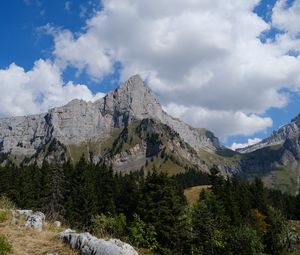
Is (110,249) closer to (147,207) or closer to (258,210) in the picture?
(147,207)

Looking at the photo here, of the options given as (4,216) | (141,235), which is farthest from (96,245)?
(141,235)

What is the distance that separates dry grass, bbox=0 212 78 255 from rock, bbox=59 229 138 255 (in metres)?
0.29

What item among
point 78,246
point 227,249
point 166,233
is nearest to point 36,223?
point 78,246

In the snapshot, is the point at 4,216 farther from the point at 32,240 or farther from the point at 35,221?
the point at 32,240

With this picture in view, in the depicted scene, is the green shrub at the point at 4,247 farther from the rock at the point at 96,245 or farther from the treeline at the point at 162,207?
the treeline at the point at 162,207

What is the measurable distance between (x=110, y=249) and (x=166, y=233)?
5788cm

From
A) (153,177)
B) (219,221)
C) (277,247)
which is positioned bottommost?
(277,247)

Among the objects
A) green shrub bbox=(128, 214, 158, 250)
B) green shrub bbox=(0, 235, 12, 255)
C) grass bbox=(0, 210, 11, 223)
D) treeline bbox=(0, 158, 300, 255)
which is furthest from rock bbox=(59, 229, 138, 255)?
treeline bbox=(0, 158, 300, 255)

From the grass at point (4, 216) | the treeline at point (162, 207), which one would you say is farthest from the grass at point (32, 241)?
the treeline at point (162, 207)

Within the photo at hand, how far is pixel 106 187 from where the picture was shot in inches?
4670

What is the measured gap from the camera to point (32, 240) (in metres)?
14.2

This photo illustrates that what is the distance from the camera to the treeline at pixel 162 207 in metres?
70.1

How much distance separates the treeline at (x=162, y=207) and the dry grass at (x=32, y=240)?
39.1 meters

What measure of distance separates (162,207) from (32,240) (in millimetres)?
58682
